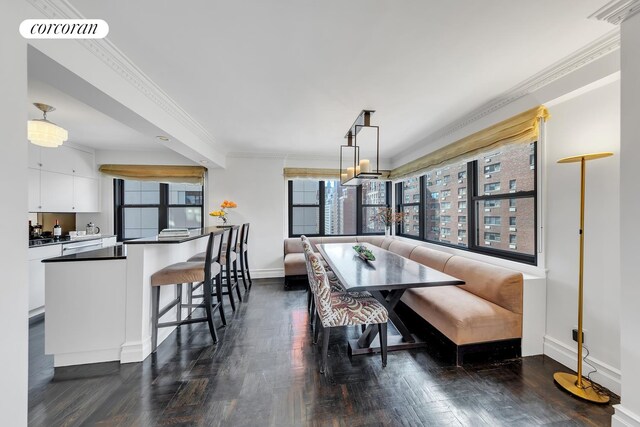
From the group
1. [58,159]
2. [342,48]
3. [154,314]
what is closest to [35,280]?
[58,159]

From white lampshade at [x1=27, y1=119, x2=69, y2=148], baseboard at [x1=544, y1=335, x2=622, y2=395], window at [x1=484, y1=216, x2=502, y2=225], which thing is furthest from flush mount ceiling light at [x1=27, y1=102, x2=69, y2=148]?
baseboard at [x1=544, y1=335, x2=622, y2=395]

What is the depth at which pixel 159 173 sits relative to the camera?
4379 mm

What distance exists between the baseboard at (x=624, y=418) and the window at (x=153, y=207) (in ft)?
17.6

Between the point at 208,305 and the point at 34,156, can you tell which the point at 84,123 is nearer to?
the point at 34,156

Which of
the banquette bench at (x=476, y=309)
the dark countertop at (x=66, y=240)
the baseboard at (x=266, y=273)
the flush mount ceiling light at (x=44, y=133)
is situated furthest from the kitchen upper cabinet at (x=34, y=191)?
the banquette bench at (x=476, y=309)

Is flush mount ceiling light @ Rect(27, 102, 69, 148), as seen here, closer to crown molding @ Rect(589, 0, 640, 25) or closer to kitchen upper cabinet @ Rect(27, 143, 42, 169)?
kitchen upper cabinet @ Rect(27, 143, 42, 169)

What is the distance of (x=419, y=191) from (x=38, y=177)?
5900mm

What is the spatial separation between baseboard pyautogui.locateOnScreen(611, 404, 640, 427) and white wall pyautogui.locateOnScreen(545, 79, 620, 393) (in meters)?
0.53

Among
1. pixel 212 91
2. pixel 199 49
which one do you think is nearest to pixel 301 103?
pixel 212 91

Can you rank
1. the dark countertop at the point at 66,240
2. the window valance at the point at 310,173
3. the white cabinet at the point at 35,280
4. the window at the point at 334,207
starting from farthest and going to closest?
the window at the point at 334,207, the window valance at the point at 310,173, the dark countertop at the point at 66,240, the white cabinet at the point at 35,280

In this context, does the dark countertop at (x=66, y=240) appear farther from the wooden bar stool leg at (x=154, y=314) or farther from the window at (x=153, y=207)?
the wooden bar stool leg at (x=154, y=314)

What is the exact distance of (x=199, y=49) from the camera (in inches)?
65.6

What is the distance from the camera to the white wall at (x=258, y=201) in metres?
4.61

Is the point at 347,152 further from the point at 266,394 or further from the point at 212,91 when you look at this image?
the point at 266,394
